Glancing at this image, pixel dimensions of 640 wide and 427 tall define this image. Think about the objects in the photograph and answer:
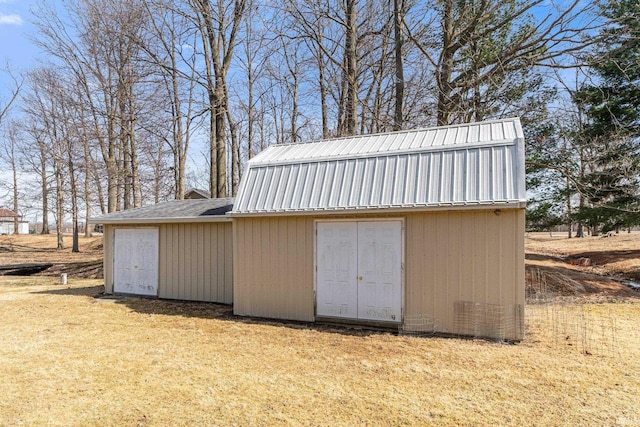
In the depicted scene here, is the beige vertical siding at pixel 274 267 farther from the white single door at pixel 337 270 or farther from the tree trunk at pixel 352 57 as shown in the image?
the tree trunk at pixel 352 57

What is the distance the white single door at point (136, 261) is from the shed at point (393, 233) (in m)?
3.30

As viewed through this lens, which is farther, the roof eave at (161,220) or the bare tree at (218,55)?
the bare tree at (218,55)

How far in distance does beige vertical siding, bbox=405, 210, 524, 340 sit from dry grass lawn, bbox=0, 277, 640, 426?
19.5 inches

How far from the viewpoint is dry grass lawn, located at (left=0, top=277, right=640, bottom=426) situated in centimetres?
365

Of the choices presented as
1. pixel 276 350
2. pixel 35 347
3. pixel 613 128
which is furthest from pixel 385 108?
pixel 35 347

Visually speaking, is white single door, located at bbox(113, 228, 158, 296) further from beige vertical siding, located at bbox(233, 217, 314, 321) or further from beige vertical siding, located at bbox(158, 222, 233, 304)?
beige vertical siding, located at bbox(233, 217, 314, 321)

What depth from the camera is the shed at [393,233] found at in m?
5.88

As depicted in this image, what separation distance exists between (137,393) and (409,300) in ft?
13.4

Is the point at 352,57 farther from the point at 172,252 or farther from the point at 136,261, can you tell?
the point at 136,261

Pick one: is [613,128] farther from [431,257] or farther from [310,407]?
[310,407]

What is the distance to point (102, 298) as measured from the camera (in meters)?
9.87

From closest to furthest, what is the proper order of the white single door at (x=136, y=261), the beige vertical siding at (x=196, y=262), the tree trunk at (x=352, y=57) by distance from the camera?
the beige vertical siding at (x=196, y=262) → the white single door at (x=136, y=261) → the tree trunk at (x=352, y=57)

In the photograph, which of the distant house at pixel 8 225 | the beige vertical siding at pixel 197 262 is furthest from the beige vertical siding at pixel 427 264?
the distant house at pixel 8 225

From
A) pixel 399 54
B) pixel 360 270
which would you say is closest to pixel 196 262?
pixel 360 270
